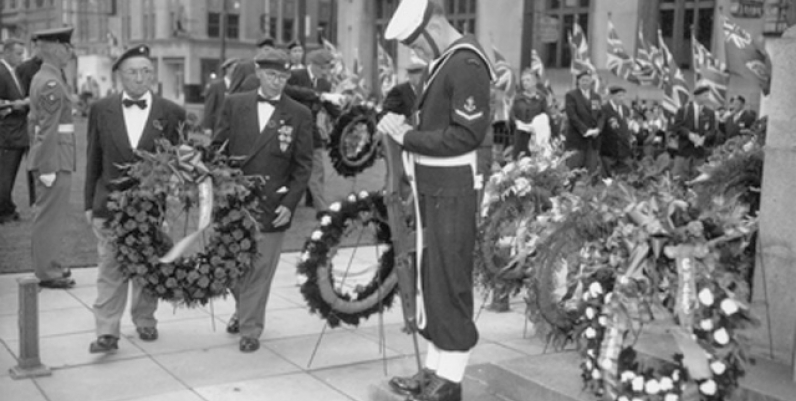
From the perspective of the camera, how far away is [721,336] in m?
4.11

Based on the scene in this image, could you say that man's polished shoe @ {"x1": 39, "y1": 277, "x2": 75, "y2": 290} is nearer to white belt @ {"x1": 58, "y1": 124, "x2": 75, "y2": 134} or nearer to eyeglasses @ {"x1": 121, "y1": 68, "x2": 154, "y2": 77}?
white belt @ {"x1": 58, "y1": 124, "x2": 75, "y2": 134}

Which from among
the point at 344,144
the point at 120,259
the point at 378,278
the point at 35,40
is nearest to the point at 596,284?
the point at 378,278

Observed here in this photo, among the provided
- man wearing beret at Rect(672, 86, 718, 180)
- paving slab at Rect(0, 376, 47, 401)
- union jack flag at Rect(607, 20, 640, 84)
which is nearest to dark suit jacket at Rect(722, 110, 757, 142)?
man wearing beret at Rect(672, 86, 718, 180)

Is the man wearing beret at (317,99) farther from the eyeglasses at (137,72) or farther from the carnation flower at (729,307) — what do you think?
the carnation flower at (729,307)

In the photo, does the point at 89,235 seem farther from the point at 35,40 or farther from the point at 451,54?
the point at 451,54

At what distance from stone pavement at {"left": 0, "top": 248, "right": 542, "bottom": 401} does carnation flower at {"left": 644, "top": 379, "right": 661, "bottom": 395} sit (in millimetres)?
1849

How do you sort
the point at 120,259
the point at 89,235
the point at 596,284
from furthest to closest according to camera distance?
the point at 89,235 < the point at 120,259 < the point at 596,284

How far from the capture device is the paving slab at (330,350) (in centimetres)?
611

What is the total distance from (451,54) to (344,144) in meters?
8.38

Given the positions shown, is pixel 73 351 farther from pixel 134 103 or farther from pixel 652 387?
pixel 652 387

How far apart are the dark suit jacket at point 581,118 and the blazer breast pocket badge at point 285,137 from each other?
23.6 ft

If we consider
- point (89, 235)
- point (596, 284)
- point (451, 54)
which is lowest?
point (89, 235)

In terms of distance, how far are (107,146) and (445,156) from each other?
9.31ft

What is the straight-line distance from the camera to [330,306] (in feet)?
19.7
